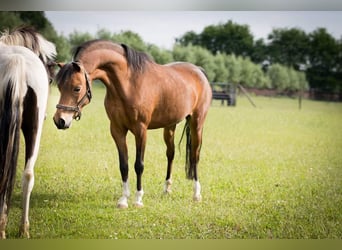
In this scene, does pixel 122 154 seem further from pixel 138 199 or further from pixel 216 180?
pixel 216 180

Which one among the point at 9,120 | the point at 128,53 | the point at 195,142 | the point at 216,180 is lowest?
the point at 216,180

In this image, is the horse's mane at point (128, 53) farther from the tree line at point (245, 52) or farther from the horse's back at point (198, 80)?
the horse's back at point (198, 80)

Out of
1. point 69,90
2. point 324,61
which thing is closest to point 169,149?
point 69,90

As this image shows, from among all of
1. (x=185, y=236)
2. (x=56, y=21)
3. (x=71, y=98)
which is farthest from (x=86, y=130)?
(x=185, y=236)

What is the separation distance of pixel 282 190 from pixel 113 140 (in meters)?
1.48

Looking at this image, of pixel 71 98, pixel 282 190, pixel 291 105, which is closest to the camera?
pixel 71 98

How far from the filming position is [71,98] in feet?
11.6

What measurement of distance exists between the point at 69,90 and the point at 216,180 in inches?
58.9

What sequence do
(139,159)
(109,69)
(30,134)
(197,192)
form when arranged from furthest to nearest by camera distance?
1. (197,192)
2. (139,159)
3. (109,69)
4. (30,134)

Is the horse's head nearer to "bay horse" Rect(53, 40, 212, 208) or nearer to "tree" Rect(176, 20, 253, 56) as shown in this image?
"bay horse" Rect(53, 40, 212, 208)

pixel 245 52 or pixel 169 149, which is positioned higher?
pixel 245 52

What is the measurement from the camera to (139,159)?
3.87m

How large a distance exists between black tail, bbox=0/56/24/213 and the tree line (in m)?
0.80

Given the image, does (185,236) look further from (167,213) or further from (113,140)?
(113,140)
